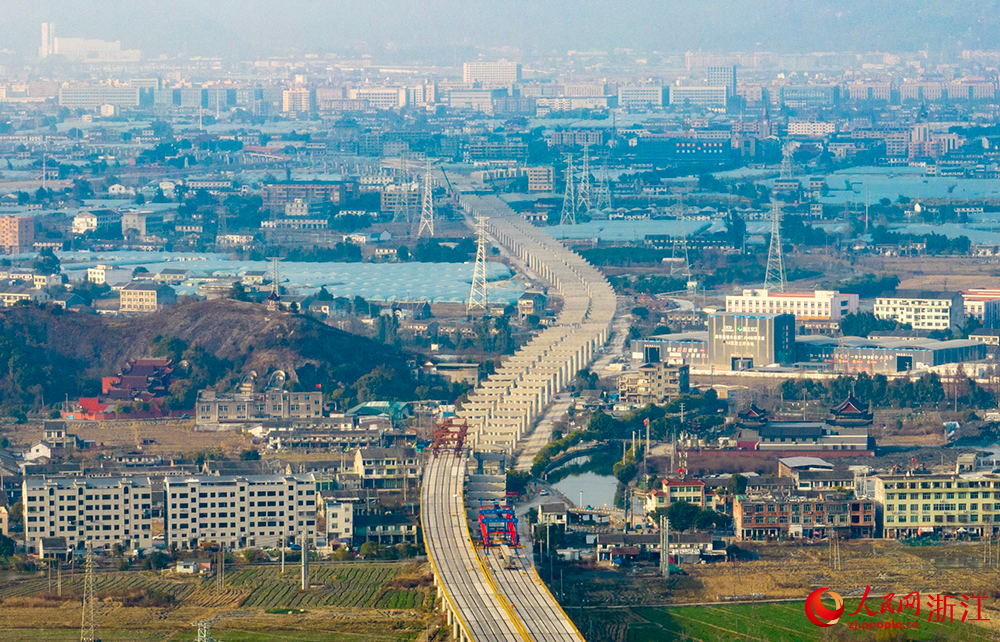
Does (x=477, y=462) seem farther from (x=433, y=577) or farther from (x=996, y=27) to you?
(x=996, y=27)

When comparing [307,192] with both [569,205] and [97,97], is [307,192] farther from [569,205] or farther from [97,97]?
[97,97]

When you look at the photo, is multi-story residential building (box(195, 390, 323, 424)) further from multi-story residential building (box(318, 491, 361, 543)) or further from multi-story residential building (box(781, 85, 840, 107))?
multi-story residential building (box(781, 85, 840, 107))

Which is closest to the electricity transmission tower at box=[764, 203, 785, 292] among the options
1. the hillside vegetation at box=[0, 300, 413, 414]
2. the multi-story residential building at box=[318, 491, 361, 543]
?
the hillside vegetation at box=[0, 300, 413, 414]

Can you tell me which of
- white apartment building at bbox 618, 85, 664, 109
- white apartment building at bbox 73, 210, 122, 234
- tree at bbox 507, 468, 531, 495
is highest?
tree at bbox 507, 468, 531, 495

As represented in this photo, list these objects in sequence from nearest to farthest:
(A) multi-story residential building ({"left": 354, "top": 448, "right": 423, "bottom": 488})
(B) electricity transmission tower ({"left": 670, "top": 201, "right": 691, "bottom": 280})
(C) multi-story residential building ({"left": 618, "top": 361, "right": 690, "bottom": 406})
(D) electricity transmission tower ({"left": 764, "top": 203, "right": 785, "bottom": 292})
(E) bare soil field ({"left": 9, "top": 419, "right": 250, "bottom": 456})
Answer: (A) multi-story residential building ({"left": 354, "top": 448, "right": 423, "bottom": 488}) < (E) bare soil field ({"left": 9, "top": 419, "right": 250, "bottom": 456}) < (C) multi-story residential building ({"left": 618, "top": 361, "right": 690, "bottom": 406}) < (D) electricity transmission tower ({"left": 764, "top": 203, "right": 785, "bottom": 292}) < (B) electricity transmission tower ({"left": 670, "top": 201, "right": 691, "bottom": 280})

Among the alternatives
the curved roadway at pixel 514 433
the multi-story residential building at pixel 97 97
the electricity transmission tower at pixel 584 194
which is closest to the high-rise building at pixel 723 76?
the multi-story residential building at pixel 97 97

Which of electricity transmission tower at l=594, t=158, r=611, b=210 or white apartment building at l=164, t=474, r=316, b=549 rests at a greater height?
white apartment building at l=164, t=474, r=316, b=549

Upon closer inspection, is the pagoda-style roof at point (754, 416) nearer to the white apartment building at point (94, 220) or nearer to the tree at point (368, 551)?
the tree at point (368, 551)

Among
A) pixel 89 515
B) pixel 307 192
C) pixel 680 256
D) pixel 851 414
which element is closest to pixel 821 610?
pixel 89 515
